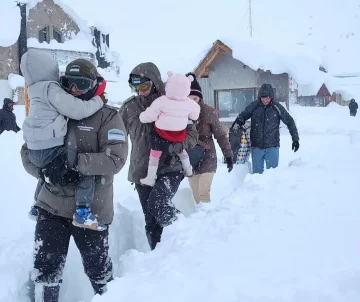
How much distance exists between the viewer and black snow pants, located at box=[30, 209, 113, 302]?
9.41ft

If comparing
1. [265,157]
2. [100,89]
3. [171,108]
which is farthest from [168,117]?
[265,157]

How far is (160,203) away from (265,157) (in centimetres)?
361

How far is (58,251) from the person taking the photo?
9.54 feet

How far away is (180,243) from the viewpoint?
3.27 m

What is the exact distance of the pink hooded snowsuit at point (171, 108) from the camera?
3760 mm

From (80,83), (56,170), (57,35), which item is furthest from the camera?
(57,35)

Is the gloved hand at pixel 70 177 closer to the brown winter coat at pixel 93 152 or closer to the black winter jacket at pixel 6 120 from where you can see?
the brown winter coat at pixel 93 152

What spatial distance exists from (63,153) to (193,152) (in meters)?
2.29

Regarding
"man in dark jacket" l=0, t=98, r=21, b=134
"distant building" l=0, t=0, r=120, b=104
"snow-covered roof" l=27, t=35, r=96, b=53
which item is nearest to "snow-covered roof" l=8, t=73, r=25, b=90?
"distant building" l=0, t=0, r=120, b=104

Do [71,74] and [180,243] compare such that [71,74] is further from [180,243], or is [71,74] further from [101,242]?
[180,243]

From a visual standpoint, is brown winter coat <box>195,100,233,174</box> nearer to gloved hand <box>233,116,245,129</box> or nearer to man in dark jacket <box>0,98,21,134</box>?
gloved hand <box>233,116,245,129</box>

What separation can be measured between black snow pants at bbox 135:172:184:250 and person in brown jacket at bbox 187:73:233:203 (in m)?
0.92

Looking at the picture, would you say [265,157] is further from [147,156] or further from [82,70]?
[82,70]

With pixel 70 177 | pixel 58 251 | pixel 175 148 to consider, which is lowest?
pixel 58 251
